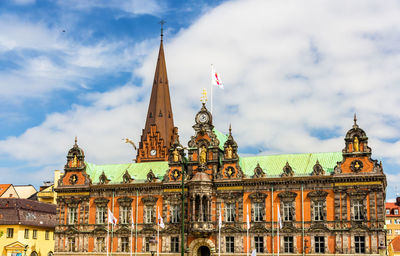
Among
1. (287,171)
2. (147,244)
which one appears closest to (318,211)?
(287,171)

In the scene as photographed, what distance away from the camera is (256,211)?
260ft

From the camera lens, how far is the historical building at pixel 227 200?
7425cm

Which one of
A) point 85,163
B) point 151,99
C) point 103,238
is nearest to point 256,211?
point 103,238

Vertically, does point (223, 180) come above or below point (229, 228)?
above

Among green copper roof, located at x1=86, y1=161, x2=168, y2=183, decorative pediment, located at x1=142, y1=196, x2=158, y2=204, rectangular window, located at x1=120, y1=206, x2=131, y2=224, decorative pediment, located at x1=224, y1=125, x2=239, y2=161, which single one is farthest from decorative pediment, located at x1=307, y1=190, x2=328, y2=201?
rectangular window, located at x1=120, y1=206, x2=131, y2=224

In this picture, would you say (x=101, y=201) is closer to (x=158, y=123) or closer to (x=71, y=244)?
(x=71, y=244)

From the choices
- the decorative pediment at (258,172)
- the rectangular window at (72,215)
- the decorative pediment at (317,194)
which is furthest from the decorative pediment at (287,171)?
the rectangular window at (72,215)

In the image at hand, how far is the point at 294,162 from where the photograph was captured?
8119 centimetres

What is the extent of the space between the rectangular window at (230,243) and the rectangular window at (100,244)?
Result: 65.7 ft

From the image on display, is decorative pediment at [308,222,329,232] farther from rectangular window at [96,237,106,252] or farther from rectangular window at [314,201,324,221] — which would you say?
rectangular window at [96,237,106,252]

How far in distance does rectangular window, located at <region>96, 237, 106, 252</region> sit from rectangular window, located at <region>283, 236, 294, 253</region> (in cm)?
2865

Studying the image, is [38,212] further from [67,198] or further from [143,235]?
[143,235]

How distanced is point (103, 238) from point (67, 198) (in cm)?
948

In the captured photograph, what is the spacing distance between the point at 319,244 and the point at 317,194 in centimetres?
684
